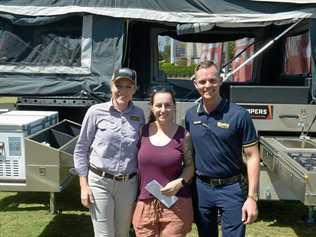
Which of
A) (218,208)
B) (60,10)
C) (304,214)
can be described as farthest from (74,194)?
(218,208)

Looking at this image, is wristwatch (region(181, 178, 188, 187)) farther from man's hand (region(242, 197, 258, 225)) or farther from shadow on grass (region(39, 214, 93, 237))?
shadow on grass (region(39, 214, 93, 237))

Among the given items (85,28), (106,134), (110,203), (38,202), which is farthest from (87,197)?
(38,202)

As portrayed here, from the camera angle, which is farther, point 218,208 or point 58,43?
point 58,43

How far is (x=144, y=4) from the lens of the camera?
506 cm

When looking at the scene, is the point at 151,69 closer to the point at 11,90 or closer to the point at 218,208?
the point at 11,90

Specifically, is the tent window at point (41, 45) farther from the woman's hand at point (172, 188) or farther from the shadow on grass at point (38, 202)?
the woman's hand at point (172, 188)

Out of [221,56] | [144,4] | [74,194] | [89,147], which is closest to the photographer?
[89,147]

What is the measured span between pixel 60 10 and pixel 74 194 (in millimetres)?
2103

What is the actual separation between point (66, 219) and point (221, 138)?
8.54 ft

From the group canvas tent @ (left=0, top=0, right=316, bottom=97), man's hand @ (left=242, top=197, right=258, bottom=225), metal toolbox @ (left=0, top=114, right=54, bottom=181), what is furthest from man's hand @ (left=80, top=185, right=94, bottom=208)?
canvas tent @ (left=0, top=0, right=316, bottom=97)

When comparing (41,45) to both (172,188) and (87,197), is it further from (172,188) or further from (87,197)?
(172,188)

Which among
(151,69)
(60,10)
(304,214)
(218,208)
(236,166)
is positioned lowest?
(304,214)

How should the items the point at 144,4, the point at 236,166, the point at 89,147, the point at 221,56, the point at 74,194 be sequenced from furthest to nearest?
the point at 221,56
the point at 74,194
the point at 144,4
the point at 89,147
the point at 236,166

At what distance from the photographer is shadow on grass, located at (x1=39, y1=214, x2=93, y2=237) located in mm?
4559
